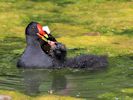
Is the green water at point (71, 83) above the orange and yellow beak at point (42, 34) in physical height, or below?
below

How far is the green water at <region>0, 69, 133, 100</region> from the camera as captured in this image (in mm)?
16522

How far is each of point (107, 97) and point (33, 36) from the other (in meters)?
4.74

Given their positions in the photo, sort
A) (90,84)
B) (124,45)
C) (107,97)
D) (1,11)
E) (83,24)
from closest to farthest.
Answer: (107,97)
(90,84)
(124,45)
(83,24)
(1,11)

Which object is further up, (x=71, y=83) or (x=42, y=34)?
(x=42, y=34)

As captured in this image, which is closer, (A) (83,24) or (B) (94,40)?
(B) (94,40)

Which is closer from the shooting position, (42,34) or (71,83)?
(71,83)

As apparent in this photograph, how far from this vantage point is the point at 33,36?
65.6ft

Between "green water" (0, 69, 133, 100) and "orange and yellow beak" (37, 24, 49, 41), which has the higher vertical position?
"orange and yellow beak" (37, 24, 49, 41)

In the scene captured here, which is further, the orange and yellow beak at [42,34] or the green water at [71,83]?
the orange and yellow beak at [42,34]

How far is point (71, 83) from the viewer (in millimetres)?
17844

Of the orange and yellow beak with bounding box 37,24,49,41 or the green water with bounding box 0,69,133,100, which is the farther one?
the orange and yellow beak with bounding box 37,24,49,41

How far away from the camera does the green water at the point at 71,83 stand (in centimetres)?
1652

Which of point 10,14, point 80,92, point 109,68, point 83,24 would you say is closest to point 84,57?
point 109,68

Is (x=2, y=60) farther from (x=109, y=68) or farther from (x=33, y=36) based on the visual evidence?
(x=109, y=68)
